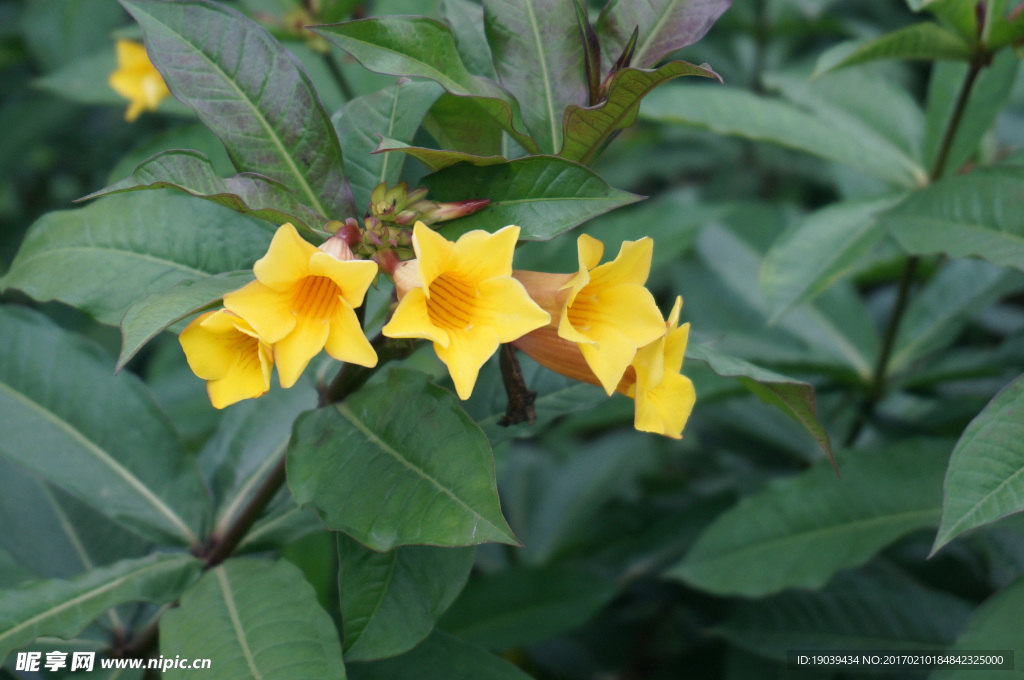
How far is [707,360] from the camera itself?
902mm

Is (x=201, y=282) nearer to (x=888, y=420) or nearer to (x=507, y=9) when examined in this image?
(x=507, y=9)

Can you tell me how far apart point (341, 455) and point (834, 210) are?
1.20 m

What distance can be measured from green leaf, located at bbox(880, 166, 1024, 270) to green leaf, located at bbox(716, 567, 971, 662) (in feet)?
2.55

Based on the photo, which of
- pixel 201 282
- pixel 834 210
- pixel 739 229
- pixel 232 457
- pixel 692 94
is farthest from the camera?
pixel 739 229

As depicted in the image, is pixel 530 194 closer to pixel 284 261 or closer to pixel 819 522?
pixel 284 261

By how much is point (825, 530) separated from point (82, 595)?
1247mm

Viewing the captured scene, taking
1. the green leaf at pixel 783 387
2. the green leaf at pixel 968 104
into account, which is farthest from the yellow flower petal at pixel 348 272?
the green leaf at pixel 968 104

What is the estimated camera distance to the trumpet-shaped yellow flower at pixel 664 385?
856 millimetres

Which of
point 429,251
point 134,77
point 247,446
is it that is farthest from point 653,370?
point 134,77

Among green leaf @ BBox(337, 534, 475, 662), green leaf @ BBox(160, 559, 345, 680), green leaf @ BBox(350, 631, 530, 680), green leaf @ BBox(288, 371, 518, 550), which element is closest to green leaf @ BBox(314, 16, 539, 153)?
green leaf @ BBox(288, 371, 518, 550)

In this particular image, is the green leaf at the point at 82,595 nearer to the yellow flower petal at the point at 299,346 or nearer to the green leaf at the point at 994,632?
the yellow flower petal at the point at 299,346

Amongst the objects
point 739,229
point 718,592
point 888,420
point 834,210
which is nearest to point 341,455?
point 718,592

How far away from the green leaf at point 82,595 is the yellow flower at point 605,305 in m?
0.70

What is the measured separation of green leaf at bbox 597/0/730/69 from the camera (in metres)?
0.96
